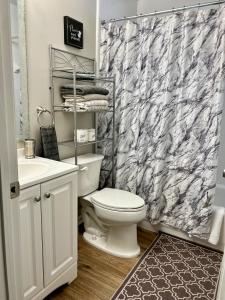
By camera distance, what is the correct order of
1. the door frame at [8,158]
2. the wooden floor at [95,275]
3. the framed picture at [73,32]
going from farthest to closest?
1. the framed picture at [73,32]
2. the wooden floor at [95,275]
3. the door frame at [8,158]

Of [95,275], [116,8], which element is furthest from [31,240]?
[116,8]

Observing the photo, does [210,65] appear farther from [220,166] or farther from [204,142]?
[220,166]

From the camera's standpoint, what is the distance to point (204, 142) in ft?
6.25

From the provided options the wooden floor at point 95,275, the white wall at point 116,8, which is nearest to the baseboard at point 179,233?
the wooden floor at point 95,275

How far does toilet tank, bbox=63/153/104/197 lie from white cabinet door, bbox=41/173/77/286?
0.41 meters

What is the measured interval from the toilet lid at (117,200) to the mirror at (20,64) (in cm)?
76

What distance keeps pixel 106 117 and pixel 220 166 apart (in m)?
1.39

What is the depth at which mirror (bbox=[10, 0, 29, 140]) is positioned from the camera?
160 centimetres

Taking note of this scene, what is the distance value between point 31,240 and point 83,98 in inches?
43.9

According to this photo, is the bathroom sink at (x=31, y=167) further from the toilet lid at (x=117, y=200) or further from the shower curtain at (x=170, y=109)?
the shower curtain at (x=170, y=109)

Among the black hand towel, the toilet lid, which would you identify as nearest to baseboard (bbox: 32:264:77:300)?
the toilet lid

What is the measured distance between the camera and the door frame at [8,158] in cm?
67

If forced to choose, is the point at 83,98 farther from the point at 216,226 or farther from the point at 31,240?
the point at 216,226

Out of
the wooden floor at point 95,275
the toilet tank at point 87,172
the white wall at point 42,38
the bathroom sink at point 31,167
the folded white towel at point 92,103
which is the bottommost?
the wooden floor at point 95,275
